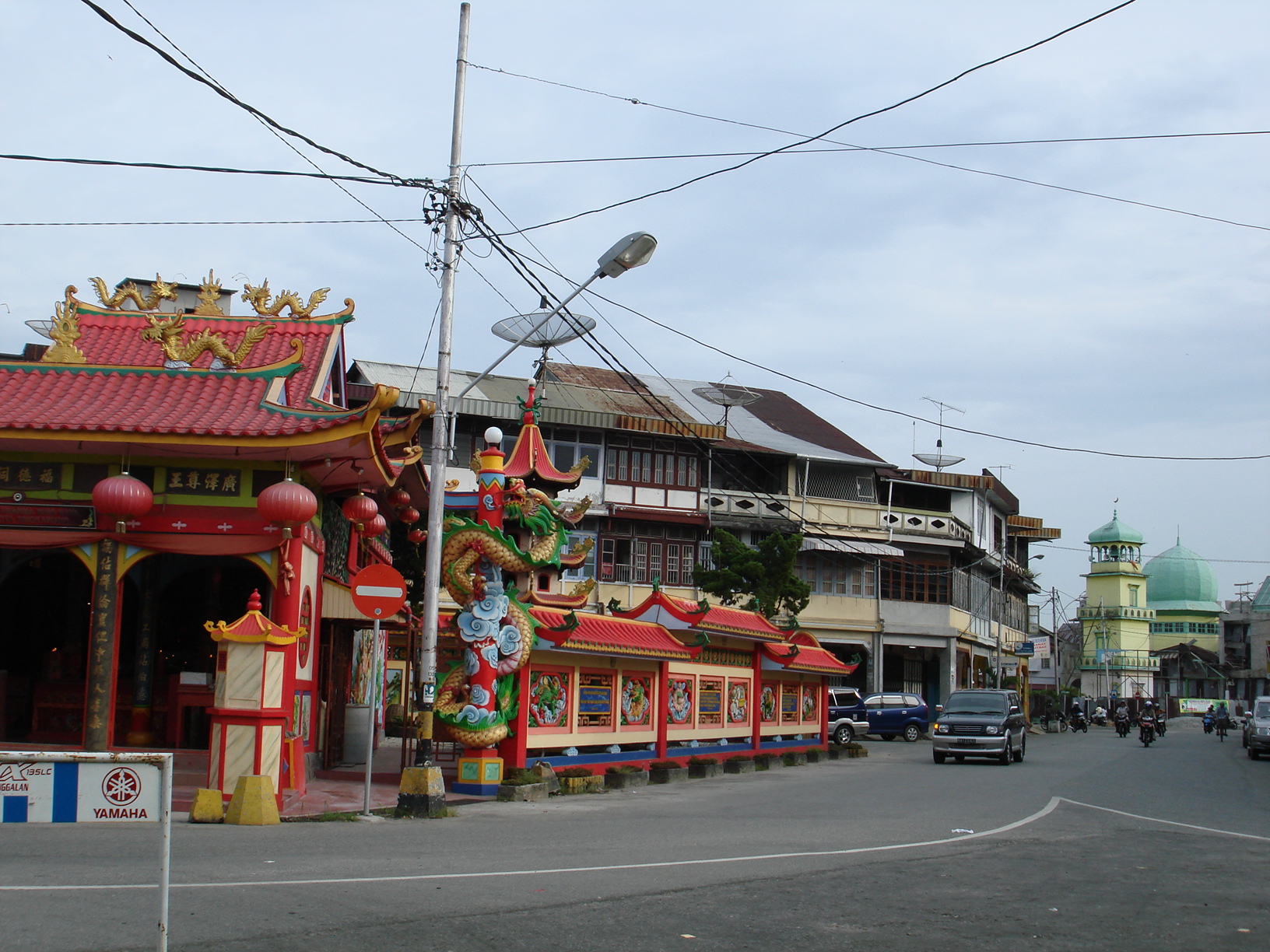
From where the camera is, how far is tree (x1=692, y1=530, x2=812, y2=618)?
36125mm

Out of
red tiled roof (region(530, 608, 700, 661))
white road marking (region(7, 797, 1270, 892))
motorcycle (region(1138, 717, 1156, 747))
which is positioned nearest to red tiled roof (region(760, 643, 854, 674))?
red tiled roof (region(530, 608, 700, 661))

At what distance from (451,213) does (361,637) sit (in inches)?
605

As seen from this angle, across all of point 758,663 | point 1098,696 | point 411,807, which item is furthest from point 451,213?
point 1098,696

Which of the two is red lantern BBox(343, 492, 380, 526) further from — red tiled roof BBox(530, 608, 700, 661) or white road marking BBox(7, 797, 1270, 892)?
white road marking BBox(7, 797, 1270, 892)

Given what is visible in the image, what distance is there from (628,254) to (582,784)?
8.50m

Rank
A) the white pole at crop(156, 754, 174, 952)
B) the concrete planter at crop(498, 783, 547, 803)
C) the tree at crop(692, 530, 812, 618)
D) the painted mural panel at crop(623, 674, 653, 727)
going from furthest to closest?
1. the tree at crop(692, 530, 812, 618)
2. the painted mural panel at crop(623, 674, 653, 727)
3. the concrete planter at crop(498, 783, 547, 803)
4. the white pole at crop(156, 754, 174, 952)

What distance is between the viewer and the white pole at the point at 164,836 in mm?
5863

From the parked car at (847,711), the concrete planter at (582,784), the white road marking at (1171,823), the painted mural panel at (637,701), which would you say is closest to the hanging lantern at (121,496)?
the concrete planter at (582,784)

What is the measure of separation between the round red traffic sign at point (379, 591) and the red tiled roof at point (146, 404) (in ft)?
7.61

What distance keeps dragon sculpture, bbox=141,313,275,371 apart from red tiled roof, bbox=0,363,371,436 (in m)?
0.33

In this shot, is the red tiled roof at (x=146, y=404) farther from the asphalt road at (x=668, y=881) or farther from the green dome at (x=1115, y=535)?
the green dome at (x=1115, y=535)

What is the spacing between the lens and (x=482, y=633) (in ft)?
58.1

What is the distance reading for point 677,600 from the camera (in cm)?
2412

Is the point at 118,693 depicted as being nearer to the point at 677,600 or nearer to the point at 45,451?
the point at 45,451
